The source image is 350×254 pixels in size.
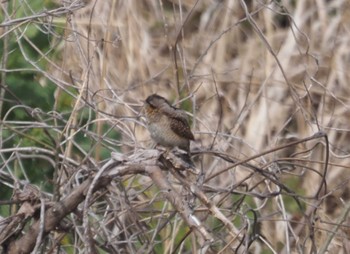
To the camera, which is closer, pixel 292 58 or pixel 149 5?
pixel 292 58

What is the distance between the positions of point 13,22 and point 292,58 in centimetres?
322

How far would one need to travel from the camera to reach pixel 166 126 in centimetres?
357

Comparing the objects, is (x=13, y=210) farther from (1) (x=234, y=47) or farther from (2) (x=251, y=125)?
(1) (x=234, y=47)

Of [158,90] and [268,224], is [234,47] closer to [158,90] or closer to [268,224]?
[158,90]

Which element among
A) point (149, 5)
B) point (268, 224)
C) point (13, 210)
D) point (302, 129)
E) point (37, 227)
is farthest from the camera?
point (149, 5)

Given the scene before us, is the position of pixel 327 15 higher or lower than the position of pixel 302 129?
higher

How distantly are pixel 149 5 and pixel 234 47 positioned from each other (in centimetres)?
55

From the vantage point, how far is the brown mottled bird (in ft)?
11.6

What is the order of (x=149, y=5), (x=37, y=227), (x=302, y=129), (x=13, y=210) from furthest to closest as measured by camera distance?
1. (x=149, y=5)
2. (x=302, y=129)
3. (x=13, y=210)
4. (x=37, y=227)

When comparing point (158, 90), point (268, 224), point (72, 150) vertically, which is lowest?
point (268, 224)

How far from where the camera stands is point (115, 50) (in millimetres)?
5996

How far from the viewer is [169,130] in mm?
3570

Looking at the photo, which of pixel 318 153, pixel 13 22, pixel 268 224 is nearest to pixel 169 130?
pixel 13 22

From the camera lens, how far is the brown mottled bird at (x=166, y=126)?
3.54m
